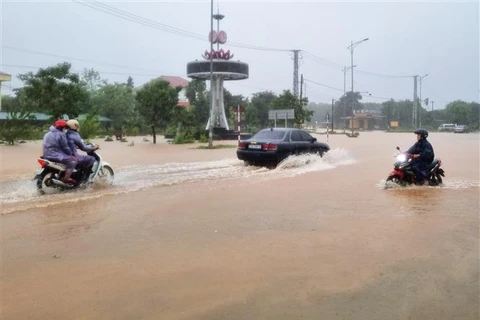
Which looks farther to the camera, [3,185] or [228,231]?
[3,185]

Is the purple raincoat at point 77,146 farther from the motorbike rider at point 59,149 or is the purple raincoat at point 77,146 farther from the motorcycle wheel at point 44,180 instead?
the motorcycle wheel at point 44,180

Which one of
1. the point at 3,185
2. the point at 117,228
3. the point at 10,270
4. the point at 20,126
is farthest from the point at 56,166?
the point at 20,126

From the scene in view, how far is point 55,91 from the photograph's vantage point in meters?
26.3

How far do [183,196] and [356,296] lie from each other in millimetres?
5544

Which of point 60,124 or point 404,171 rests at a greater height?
point 60,124

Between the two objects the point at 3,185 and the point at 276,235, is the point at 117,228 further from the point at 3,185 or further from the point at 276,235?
the point at 3,185

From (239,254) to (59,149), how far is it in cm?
557

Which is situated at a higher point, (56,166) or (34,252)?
(56,166)

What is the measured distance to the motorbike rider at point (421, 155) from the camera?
10336mm

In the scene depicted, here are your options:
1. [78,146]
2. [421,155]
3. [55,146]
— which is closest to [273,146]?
[421,155]

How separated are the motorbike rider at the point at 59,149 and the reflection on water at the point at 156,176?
0.51 metres

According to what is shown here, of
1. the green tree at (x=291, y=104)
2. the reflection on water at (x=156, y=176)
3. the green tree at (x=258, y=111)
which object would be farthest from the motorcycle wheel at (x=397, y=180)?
the green tree at (x=258, y=111)

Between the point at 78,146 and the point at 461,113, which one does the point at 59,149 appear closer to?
the point at 78,146

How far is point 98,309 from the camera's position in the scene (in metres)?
3.71
